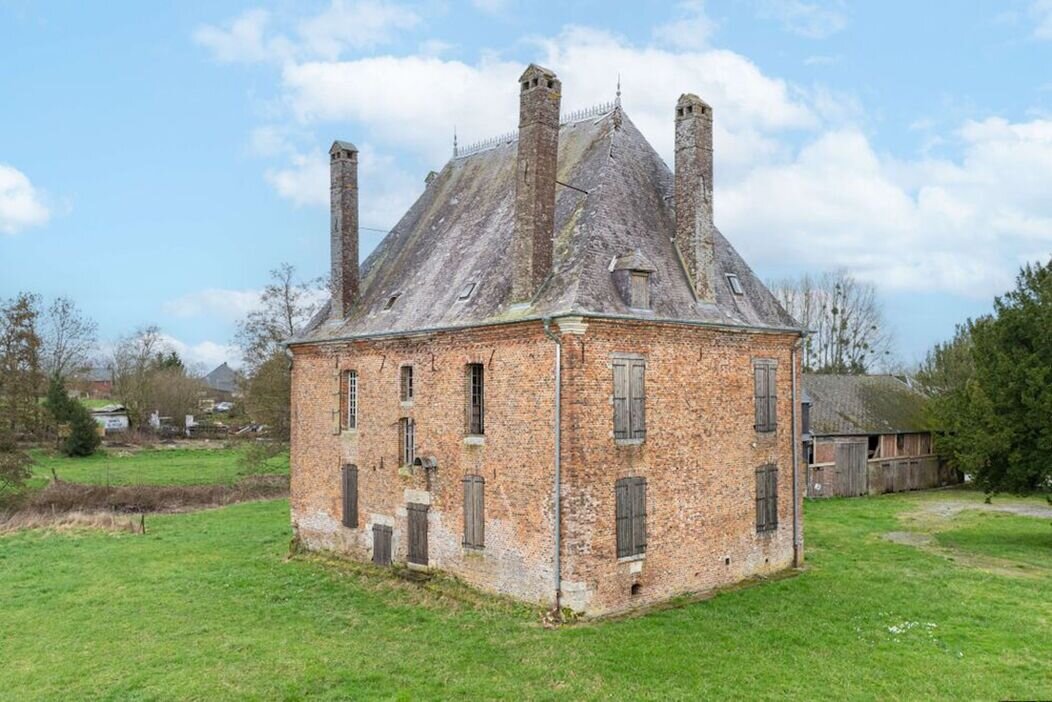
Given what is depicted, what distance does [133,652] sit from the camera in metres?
14.6

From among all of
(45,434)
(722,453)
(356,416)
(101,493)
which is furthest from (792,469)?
(45,434)

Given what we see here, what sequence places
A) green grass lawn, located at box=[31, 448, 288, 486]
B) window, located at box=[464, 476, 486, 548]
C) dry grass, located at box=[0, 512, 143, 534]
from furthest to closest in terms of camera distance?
1. green grass lawn, located at box=[31, 448, 288, 486]
2. dry grass, located at box=[0, 512, 143, 534]
3. window, located at box=[464, 476, 486, 548]

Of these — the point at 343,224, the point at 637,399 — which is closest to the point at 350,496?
the point at 343,224

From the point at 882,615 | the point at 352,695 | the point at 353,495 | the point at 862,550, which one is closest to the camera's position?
the point at 352,695

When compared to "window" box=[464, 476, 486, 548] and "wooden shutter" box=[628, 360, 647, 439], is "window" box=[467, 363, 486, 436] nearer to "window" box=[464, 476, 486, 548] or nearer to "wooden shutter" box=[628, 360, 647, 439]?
"window" box=[464, 476, 486, 548]

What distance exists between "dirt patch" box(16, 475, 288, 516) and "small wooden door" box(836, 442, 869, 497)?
26996 mm

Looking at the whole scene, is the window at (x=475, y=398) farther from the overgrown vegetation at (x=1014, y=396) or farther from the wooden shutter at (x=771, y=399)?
the overgrown vegetation at (x=1014, y=396)

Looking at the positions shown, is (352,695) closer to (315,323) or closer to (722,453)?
(722,453)

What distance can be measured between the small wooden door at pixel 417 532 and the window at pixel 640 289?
7.17 meters

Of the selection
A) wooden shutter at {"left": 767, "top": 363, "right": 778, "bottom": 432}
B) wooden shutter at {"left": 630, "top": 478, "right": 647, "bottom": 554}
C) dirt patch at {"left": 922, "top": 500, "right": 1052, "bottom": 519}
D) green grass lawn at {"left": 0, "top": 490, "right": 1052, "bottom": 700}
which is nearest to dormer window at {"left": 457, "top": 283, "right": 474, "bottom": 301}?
wooden shutter at {"left": 630, "top": 478, "right": 647, "bottom": 554}

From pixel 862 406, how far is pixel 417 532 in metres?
29.4

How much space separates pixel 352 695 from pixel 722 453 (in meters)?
10.3

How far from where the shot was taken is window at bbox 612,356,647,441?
54.2 ft

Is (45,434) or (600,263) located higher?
(600,263)
